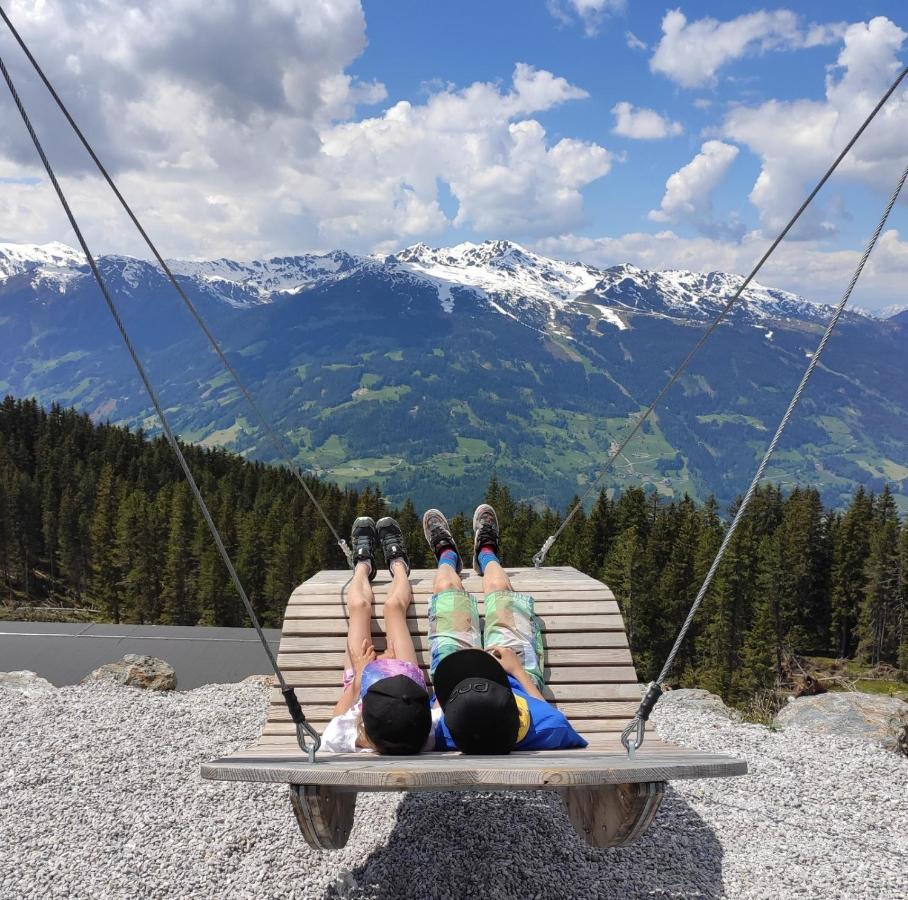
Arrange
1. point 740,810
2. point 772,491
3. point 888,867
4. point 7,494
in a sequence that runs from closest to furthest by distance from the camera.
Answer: point 888,867
point 740,810
point 7,494
point 772,491

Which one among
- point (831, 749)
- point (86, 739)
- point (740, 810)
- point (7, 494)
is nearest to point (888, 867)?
point (740, 810)

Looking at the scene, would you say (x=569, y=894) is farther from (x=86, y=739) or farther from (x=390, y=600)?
(x=86, y=739)

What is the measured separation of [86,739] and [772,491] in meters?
65.0

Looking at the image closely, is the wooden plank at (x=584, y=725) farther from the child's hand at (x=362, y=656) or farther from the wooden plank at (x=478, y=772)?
the wooden plank at (x=478, y=772)

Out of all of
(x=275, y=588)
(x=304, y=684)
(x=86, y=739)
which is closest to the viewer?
(x=304, y=684)

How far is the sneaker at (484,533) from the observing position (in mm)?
6656

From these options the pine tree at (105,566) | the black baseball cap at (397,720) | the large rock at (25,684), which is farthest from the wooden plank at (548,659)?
the pine tree at (105,566)

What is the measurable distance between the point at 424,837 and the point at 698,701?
219 inches

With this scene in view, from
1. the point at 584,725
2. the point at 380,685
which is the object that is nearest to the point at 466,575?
the point at 584,725

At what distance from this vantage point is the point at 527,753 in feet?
11.7

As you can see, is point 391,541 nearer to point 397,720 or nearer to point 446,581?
point 446,581

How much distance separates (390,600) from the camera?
5605 mm

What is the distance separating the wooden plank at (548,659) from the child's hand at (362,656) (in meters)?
0.45

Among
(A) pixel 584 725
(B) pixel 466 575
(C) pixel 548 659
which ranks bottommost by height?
(A) pixel 584 725
